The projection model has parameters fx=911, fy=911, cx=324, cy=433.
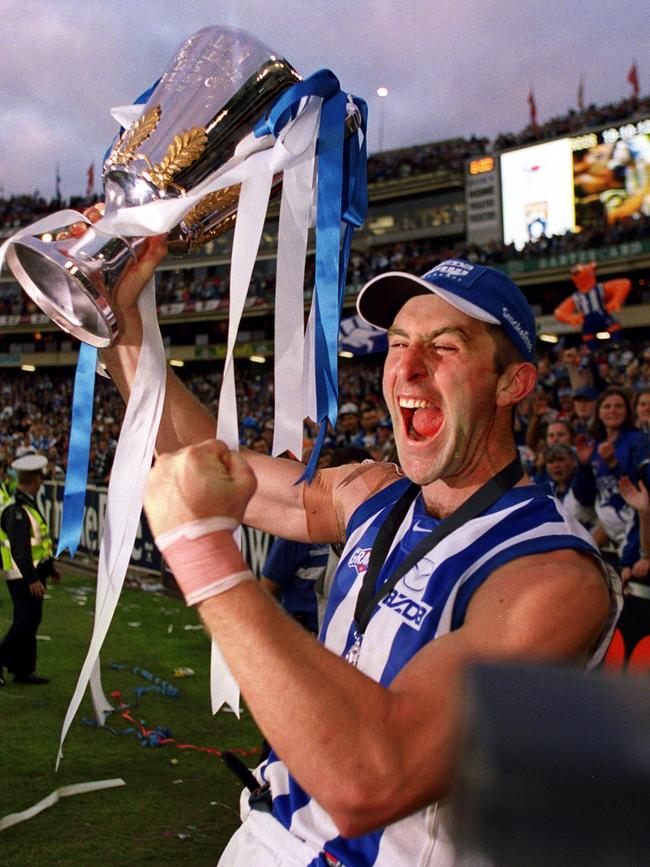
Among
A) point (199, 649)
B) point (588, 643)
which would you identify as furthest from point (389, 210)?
point (588, 643)

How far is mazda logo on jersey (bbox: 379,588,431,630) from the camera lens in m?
1.80

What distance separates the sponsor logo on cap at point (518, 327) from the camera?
2096 mm

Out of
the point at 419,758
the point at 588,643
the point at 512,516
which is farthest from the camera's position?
the point at 512,516

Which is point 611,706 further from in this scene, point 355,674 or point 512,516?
point 512,516

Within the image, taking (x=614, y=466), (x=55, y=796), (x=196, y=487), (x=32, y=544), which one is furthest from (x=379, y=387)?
(x=196, y=487)

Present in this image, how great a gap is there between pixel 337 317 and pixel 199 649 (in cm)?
730

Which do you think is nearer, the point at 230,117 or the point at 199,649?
the point at 230,117

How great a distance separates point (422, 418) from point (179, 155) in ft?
2.64

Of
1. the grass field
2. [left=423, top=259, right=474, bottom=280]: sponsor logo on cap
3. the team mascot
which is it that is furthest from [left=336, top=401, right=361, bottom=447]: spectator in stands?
[left=423, top=259, right=474, bottom=280]: sponsor logo on cap

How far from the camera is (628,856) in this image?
0.52 m

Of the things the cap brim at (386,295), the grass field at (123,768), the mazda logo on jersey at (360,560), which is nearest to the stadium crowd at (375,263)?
the grass field at (123,768)

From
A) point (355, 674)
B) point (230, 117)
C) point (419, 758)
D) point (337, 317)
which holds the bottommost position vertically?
point (419, 758)

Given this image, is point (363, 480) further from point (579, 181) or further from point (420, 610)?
point (579, 181)

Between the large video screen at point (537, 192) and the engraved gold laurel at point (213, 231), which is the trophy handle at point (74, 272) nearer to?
the engraved gold laurel at point (213, 231)
